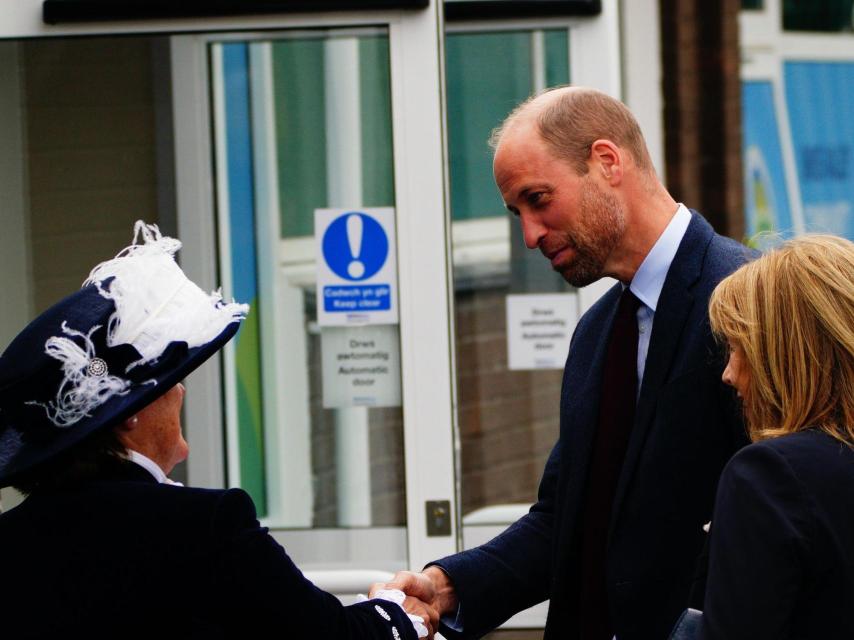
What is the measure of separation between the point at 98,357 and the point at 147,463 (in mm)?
198

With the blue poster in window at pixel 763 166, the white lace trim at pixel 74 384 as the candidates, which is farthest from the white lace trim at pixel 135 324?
the blue poster in window at pixel 763 166

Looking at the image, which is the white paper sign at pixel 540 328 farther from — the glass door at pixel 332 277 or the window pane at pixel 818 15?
the window pane at pixel 818 15

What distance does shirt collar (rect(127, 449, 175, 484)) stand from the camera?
2354 mm

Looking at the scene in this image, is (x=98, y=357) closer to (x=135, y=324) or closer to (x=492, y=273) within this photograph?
(x=135, y=324)

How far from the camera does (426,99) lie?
14.3 feet

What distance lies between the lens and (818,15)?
25.3 ft

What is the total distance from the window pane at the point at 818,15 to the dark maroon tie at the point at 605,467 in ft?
17.3

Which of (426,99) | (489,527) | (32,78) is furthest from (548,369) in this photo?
(32,78)

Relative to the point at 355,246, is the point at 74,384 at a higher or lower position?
lower

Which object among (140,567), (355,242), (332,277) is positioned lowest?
(140,567)

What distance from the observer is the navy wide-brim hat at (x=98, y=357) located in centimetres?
224

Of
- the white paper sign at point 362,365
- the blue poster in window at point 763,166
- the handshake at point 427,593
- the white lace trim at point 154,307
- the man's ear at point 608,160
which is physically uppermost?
the blue poster in window at point 763,166

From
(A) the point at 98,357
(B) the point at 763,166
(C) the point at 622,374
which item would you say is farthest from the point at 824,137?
(A) the point at 98,357

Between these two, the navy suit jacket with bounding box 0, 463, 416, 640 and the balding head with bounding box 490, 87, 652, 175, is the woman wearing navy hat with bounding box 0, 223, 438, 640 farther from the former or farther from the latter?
the balding head with bounding box 490, 87, 652, 175
